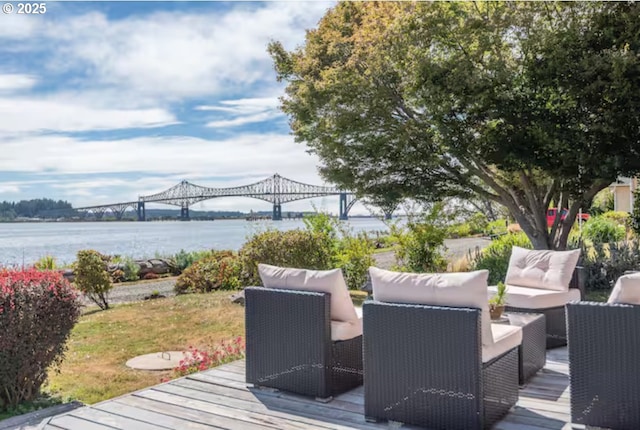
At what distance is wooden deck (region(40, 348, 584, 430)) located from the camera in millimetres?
3525

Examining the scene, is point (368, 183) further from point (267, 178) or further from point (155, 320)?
point (267, 178)

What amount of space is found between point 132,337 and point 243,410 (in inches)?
138

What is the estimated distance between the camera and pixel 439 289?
3.31 meters

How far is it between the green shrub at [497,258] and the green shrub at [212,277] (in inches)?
184

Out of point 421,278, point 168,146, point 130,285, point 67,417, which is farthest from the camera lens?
point 168,146

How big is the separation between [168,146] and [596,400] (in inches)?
859

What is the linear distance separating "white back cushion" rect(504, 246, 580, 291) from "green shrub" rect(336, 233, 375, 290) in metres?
3.97

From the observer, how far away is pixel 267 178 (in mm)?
42688

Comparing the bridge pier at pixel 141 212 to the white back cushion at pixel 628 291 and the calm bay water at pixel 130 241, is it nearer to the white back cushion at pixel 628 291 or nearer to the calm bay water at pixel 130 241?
the calm bay water at pixel 130 241

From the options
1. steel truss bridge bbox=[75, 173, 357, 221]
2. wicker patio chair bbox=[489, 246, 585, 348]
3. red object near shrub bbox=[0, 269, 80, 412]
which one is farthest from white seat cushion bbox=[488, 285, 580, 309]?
steel truss bridge bbox=[75, 173, 357, 221]

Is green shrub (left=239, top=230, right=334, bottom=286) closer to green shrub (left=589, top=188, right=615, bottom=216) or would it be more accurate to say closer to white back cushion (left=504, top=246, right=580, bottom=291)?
white back cushion (left=504, top=246, right=580, bottom=291)

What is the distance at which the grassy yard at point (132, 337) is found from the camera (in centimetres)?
492

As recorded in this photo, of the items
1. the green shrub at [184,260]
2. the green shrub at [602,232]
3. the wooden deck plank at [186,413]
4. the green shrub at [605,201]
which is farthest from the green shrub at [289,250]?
the green shrub at [605,201]

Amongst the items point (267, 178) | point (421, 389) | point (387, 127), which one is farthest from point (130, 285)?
point (267, 178)
